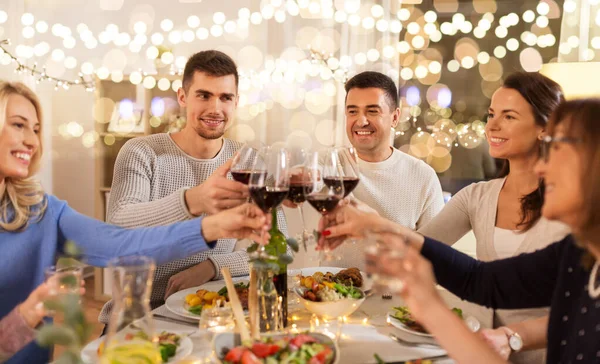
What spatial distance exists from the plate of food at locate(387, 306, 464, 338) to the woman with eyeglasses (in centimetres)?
13

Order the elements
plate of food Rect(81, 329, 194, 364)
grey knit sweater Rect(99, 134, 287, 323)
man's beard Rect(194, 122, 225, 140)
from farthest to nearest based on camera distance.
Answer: man's beard Rect(194, 122, 225, 140)
grey knit sweater Rect(99, 134, 287, 323)
plate of food Rect(81, 329, 194, 364)

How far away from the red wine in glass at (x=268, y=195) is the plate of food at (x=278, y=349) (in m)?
0.33

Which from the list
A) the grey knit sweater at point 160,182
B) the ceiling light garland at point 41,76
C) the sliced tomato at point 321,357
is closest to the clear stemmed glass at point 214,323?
the sliced tomato at point 321,357

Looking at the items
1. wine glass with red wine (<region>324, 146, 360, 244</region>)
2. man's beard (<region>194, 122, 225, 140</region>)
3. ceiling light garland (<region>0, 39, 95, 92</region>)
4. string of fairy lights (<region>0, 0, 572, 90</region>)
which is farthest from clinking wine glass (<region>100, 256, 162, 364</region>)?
ceiling light garland (<region>0, 39, 95, 92</region>)

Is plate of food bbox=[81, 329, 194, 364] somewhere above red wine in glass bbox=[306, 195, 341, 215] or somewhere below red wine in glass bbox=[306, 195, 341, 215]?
below

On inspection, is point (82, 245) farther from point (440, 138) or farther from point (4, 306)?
point (440, 138)

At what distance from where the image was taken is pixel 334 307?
4.98 ft

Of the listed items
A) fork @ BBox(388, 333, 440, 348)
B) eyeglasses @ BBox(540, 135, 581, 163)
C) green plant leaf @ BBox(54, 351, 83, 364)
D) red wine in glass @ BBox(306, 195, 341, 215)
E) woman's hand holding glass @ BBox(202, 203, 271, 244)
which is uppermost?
eyeglasses @ BBox(540, 135, 581, 163)

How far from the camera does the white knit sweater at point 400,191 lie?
2678mm

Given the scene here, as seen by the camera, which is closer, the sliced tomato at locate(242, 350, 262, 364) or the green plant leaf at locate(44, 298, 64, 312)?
the green plant leaf at locate(44, 298, 64, 312)

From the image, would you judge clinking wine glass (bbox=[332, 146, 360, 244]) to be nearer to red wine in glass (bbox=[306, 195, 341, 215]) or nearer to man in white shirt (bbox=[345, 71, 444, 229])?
red wine in glass (bbox=[306, 195, 341, 215])

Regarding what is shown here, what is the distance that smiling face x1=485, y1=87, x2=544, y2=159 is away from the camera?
194 centimetres

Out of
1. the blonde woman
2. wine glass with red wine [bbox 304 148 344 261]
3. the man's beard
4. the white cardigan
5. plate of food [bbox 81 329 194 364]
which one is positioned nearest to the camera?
plate of food [bbox 81 329 194 364]

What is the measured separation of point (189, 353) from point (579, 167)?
88 centimetres
